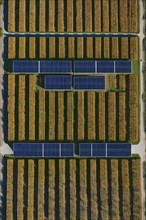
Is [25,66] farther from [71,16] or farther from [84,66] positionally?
[71,16]

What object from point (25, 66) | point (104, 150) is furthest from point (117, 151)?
point (25, 66)

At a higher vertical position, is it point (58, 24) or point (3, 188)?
point (58, 24)

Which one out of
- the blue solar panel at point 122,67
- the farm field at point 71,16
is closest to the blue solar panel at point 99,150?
the blue solar panel at point 122,67

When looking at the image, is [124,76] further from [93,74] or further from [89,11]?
[89,11]

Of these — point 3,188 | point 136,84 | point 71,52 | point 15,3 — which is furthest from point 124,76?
point 3,188

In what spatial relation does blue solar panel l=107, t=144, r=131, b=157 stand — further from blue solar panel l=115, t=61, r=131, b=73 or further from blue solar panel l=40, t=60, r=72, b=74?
blue solar panel l=40, t=60, r=72, b=74

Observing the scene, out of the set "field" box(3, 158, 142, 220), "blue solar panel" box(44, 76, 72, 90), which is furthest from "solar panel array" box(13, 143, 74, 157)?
"blue solar panel" box(44, 76, 72, 90)

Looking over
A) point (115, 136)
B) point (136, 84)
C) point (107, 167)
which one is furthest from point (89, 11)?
point (107, 167)

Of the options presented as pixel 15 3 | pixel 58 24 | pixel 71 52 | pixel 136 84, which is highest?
pixel 15 3
